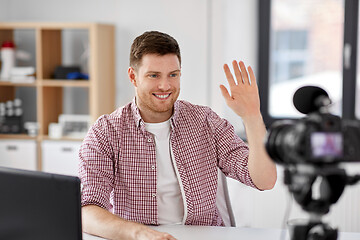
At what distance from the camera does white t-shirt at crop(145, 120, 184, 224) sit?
6.82ft

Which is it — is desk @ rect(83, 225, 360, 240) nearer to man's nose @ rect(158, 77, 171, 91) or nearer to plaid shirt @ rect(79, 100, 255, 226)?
plaid shirt @ rect(79, 100, 255, 226)

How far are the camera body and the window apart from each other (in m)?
2.81

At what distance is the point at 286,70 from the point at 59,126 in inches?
66.8

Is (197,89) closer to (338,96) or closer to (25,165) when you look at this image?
(338,96)

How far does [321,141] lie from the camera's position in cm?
105

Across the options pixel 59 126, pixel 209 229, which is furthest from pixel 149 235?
pixel 59 126

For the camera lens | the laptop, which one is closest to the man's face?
the laptop

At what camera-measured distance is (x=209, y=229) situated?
1.91 m

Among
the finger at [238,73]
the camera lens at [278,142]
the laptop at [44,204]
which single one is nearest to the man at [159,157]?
the finger at [238,73]

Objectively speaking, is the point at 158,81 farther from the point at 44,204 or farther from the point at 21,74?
the point at 21,74

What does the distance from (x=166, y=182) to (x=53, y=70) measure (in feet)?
7.22

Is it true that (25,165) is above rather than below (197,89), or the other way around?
below

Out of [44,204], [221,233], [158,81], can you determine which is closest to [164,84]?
[158,81]

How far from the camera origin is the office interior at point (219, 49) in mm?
3793
